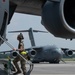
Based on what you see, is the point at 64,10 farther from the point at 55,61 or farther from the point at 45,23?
the point at 55,61

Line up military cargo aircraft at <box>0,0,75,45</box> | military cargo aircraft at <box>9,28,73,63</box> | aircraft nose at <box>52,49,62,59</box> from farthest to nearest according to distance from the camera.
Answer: military cargo aircraft at <box>9,28,73,63</box>, aircraft nose at <box>52,49,62,59</box>, military cargo aircraft at <box>0,0,75,45</box>

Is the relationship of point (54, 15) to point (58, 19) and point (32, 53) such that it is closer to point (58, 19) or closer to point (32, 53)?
point (58, 19)

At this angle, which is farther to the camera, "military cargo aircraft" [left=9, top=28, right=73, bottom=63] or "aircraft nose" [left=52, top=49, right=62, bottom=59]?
"military cargo aircraft" [left=9, top=28, right=73, bottom=63]

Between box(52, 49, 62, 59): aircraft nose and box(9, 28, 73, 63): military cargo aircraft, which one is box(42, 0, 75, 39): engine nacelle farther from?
box(52, 49, 62, 59): aircraft nose

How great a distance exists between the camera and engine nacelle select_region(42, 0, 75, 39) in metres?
5.96

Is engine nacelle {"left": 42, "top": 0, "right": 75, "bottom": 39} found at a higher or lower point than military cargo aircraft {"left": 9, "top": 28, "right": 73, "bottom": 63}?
higher

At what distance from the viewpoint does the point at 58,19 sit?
597cm

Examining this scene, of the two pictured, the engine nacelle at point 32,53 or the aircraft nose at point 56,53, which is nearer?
the aircraft nose at point 56,53

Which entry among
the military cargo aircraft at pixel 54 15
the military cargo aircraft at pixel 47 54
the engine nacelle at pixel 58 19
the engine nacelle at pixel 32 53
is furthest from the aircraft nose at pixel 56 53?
the engine nacelle at pixel 58 19

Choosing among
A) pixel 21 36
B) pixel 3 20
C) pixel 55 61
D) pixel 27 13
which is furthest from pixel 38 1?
pixel 55 61

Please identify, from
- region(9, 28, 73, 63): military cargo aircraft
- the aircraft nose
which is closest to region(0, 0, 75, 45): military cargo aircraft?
region(9, 28, 73, 63): military cargo aircraft

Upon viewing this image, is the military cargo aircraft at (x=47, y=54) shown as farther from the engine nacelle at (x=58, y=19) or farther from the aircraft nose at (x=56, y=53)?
the engine nacelle at (x=58, y=19)

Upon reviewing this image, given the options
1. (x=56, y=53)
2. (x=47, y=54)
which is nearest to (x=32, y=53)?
(x=47, y=54)

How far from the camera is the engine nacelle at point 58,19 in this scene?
596 cm
